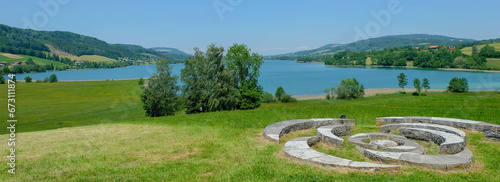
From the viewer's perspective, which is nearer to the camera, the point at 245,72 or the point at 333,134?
the point at 333,134

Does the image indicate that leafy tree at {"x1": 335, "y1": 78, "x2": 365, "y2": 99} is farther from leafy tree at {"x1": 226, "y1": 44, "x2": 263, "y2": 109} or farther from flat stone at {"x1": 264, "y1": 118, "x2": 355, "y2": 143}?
flat stone at {"x1": 264, "y1": 118, "x2": 355, "y2": 143}

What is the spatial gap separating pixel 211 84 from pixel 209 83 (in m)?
0.31

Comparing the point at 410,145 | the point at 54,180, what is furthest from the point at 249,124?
the point at 54,180

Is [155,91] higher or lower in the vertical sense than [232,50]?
lower

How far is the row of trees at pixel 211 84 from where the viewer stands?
40.3 metres

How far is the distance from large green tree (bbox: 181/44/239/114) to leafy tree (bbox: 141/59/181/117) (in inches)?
90.5

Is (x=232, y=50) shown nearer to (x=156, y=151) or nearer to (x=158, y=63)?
(x=158, y=63)

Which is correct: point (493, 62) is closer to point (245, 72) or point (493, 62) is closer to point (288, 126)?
point (245, 72)


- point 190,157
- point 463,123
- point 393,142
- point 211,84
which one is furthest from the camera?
point 211,84

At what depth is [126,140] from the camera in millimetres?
14508

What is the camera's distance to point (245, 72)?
1638 inches

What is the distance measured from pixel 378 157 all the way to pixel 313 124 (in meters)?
7.02

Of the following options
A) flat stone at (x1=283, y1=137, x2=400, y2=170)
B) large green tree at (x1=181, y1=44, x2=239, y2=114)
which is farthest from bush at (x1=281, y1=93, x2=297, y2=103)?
flat stone at (x1=283, y1=137, x2=400, y2=170)

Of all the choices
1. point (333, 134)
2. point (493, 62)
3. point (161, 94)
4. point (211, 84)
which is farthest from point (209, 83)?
point (493, 62)
